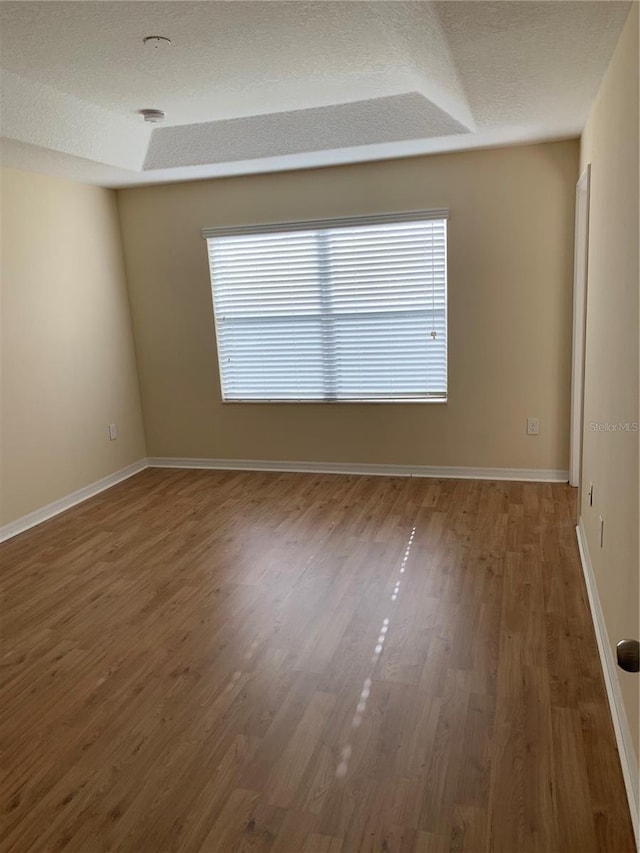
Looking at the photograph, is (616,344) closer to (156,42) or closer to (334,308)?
(156,42)

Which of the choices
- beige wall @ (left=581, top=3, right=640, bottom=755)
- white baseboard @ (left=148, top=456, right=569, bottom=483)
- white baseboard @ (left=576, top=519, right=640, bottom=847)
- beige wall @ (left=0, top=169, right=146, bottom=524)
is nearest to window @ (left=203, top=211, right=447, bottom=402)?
white baseboard @ (left=148, top=456, right=569, bottom=483)

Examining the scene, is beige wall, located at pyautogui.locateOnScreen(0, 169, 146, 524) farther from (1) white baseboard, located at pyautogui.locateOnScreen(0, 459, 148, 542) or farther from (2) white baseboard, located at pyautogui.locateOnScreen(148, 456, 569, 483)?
(2) white baseboard, located at pyautogui.locateOnScreen(148, 456, 569, 483)

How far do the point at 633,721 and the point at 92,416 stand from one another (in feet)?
13.9

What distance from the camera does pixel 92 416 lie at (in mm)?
4953

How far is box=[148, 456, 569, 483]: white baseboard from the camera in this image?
471 cm

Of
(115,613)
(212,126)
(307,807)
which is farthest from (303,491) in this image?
(307,807)

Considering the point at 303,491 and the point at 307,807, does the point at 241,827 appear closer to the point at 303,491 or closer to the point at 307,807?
the point at 307,807

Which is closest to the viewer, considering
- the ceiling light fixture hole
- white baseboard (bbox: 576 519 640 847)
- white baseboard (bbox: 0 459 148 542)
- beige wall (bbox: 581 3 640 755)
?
white baseboard (bbox: 576 519 640 847)

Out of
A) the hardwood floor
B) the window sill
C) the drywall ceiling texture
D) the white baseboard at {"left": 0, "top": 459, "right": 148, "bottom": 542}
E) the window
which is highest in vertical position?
the drywall ceiling texture

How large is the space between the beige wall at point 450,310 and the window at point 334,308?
10 cm

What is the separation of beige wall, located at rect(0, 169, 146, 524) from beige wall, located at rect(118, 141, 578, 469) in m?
0.27

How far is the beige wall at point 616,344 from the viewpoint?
1948 millimetres

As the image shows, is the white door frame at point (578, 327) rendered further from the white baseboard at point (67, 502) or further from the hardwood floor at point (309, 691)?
the white baseboard at point (67, 502)

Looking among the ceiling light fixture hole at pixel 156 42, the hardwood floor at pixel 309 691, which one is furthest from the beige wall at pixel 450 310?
the ceiling light fixture hole at pixel 156 42
